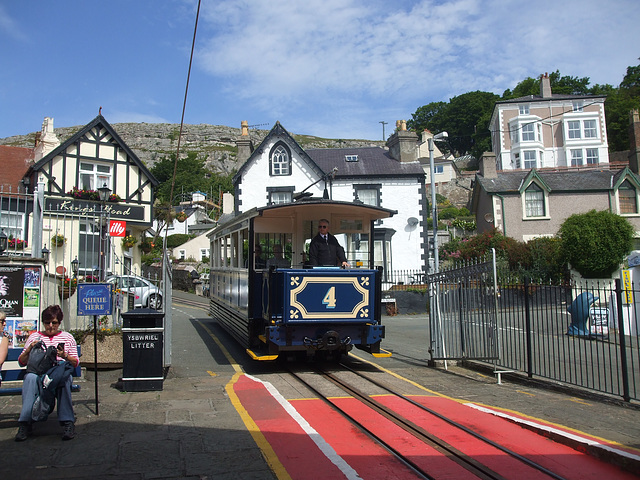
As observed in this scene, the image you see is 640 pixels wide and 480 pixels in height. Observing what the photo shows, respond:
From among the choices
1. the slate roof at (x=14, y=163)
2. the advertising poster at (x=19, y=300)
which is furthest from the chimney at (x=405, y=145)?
the advertising poster at (x=19, y=300)

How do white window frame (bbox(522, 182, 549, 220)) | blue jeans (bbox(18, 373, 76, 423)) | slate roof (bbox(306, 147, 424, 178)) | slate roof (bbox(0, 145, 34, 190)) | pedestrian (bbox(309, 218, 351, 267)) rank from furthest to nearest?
white window frame (bbox(522, 182, 549, 220)) < slate roof (bbox(306, 147, 424, 178)) < slate roof (bbox(0, 145, 34, 190)) < pedestrian (bbox(309, 218, 351, 267)) < blue jeans (bbox(18, 373, 76, 423))

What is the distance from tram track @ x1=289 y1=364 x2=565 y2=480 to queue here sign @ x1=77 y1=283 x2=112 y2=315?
3327 mm

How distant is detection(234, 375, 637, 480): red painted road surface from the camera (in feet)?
15.3

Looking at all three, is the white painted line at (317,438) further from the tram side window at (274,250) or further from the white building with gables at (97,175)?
the white building with gables at (97,175)

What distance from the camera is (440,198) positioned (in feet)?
230

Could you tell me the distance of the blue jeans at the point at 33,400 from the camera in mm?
5566

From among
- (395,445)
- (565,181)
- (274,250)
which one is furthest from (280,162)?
(395,445)

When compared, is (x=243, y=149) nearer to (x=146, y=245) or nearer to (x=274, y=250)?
(x=146, y=245)

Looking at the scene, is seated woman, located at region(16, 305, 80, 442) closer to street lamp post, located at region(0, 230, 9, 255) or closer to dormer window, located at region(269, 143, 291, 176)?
street lamp post, located at region(0, 230, 9, 255)

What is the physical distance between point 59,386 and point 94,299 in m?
2.42

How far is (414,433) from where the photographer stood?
5746 mm

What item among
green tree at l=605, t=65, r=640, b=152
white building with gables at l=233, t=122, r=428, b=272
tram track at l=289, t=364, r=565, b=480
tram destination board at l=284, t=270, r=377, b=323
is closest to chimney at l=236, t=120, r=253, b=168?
white building with gables at l=233, t=122, r=428, b=272

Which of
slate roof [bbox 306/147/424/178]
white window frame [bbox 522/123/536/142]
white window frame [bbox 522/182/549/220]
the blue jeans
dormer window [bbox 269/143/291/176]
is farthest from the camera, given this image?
white window frame [bbox 522/123/536/142]

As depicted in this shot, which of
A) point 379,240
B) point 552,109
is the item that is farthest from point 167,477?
point 552,109
